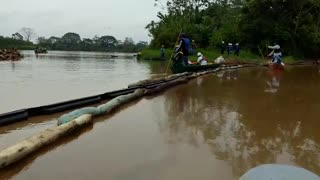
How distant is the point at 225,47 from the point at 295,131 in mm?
29443

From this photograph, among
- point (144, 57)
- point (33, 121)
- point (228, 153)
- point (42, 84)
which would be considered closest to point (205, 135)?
point (228, 153)

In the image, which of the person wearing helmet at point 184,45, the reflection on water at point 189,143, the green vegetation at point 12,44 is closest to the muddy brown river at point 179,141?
the reflection on water at point 189,143

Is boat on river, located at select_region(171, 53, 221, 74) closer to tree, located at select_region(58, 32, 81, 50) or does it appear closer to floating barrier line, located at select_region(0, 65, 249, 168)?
floating barrier line, located at select_region(0, 65, 249, 168)

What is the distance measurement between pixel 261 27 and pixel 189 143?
30.1 meters

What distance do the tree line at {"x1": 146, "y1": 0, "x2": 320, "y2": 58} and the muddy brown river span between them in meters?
25.2

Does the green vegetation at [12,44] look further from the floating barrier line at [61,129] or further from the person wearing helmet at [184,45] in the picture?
the floating barrier line at [61,129]

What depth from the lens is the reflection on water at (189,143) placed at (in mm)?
4941

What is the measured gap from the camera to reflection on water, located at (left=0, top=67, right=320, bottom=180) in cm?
494

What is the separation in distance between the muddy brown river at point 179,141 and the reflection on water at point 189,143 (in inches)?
0.4

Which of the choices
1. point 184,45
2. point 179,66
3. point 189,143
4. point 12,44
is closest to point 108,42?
point 12,44

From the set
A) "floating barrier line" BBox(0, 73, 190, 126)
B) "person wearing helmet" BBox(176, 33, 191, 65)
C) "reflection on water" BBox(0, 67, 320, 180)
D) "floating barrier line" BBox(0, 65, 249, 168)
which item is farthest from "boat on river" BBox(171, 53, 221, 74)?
"reflection on water" BBox(0, 67, 320, 180)

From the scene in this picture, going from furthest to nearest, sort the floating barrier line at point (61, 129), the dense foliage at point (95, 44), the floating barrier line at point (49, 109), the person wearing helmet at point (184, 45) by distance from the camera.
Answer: the dense foliage at point (95, 44), the person wearing helmet at point (184, 45), the floating barrier line at point (49, 109), the floating barrier line at point (61, 129)

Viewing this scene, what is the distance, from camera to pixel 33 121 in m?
7.68

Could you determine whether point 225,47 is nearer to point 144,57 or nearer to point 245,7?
point 245,7
